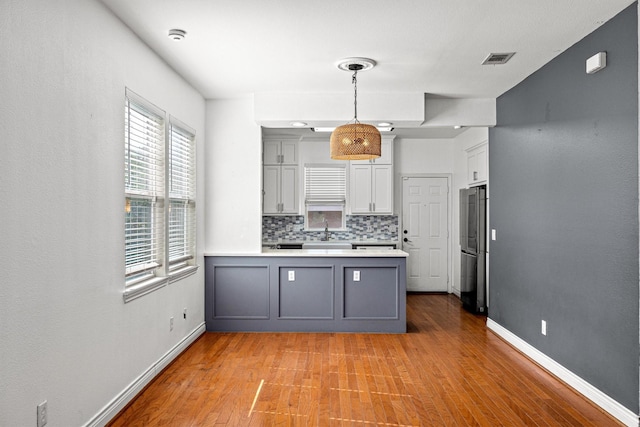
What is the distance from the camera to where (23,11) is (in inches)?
81.2

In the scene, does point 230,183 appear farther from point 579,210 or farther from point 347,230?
point 579,210

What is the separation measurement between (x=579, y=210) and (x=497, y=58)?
1440 millimetres

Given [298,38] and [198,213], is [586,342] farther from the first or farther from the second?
[198,213]

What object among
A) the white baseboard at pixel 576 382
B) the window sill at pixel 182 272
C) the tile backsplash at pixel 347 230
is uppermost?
the tile backsplash at pixel 347 230

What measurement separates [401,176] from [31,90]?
19.9 ft

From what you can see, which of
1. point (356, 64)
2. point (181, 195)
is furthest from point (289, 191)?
point (356, 64)

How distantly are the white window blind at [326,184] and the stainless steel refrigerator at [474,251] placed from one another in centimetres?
194

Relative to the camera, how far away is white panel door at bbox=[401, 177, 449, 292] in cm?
755

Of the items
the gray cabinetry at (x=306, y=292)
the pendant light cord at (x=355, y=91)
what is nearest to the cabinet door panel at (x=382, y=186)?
the gray cabinetry at (x=306, y=292)

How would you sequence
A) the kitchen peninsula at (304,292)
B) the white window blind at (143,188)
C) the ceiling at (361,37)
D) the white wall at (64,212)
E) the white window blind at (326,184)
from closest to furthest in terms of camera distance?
the white wall at (64,212) → the ceiling at (361,37) → the white window blind at (143,188) → the kitchen peninsula at (304,292) → the white window blind at (326,184)

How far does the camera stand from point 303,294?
5117mm

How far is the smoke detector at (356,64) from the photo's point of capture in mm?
3809

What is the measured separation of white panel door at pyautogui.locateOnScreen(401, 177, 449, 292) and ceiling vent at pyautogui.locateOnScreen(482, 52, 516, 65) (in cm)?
373

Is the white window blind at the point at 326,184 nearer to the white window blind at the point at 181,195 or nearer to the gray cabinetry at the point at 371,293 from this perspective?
the gray cabinetry at the point at 371,293
